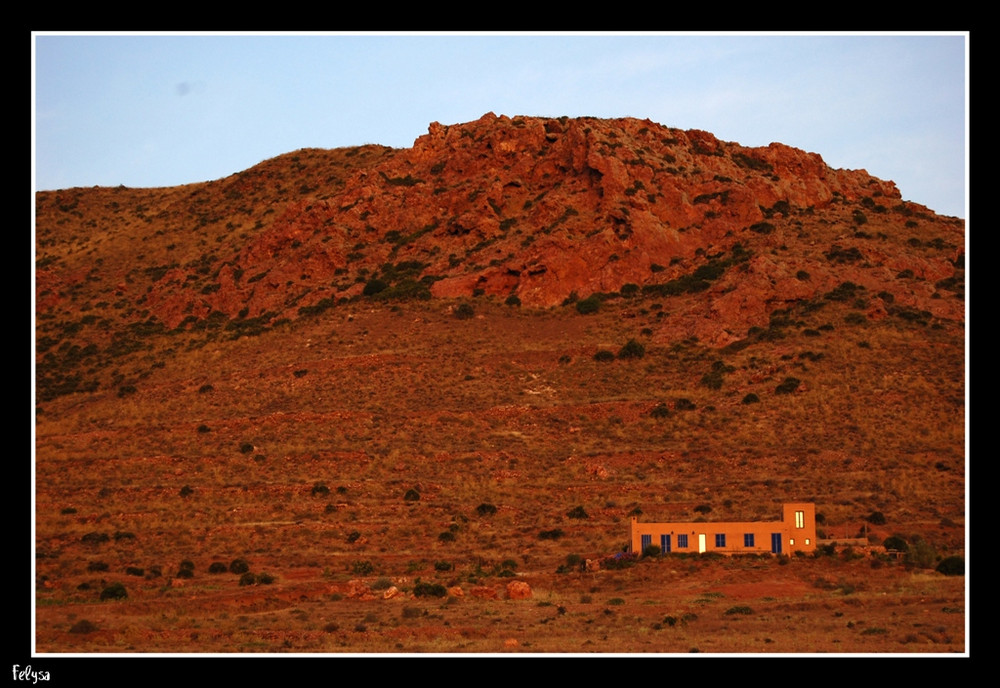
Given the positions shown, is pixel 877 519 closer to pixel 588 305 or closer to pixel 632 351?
pixel 632 351

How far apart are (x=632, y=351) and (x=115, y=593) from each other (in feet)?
106

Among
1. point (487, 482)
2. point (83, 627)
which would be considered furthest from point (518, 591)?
point (487, 482)

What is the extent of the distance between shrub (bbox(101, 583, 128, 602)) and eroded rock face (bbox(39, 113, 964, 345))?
3391 centimetres

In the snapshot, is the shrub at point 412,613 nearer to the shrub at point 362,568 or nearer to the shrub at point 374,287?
the shrub at point 362,568

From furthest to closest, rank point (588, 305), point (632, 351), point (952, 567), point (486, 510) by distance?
point (588, 305) < point (632, 351) < point (486, 510) < point (952, 567)

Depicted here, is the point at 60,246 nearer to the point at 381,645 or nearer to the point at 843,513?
the point at 843,513

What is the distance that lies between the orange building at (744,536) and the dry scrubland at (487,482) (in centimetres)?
98

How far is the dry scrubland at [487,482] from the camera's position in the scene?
2994 cm

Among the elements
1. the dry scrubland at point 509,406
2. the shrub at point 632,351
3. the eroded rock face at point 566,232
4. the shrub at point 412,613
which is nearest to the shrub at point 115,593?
the dry scrubland at point 509,406

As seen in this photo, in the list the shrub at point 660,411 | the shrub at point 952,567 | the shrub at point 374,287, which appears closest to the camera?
the shrub at point 952,567

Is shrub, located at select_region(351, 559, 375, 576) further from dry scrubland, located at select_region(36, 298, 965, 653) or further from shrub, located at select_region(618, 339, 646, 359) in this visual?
shrub, located at select_region(618, 339, 646, 359)

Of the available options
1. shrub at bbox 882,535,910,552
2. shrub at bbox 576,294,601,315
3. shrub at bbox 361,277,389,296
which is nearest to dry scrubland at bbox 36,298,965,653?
shrub at bbox 576,294,601,315

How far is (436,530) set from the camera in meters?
46.0

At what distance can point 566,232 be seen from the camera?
6838 cm
